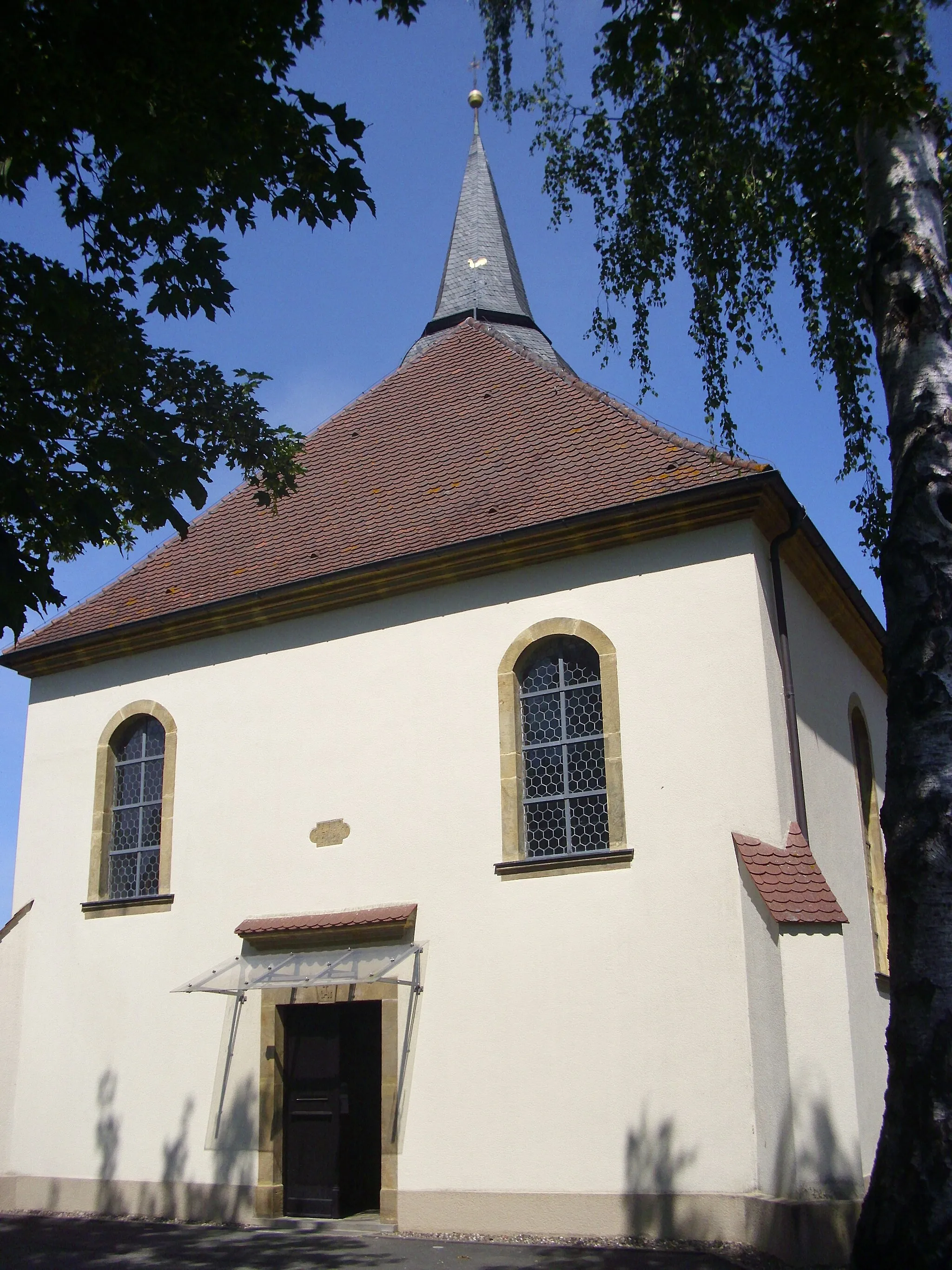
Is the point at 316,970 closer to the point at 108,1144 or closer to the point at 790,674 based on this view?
the point at 108,1144

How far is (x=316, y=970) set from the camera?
39.5 feet

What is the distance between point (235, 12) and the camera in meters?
6.50

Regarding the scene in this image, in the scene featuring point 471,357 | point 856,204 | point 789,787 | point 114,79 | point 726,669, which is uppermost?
point 471,357

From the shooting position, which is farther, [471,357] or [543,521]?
[471,357]

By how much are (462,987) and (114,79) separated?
802 centimetres

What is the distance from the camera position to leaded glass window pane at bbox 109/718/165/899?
1419cm

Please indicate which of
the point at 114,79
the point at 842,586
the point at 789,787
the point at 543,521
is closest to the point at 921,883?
the point at 789,787

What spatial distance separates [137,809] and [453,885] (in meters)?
4.48

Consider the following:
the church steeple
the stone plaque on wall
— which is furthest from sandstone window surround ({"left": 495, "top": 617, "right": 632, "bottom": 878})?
the church steeple

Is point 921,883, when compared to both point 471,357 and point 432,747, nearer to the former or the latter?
point 432,747

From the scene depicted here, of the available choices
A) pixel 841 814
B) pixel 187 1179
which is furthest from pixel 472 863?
pixel 187 1179

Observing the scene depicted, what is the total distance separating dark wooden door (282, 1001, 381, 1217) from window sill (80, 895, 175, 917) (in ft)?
6.37

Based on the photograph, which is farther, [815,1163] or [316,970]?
[316,970]

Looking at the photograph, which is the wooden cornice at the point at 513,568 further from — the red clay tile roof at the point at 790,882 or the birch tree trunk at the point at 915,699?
the birch tree trunk at the point at 915,699
